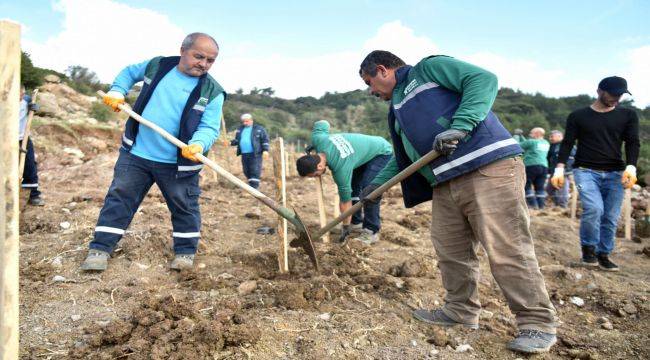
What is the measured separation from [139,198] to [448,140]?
249 cm

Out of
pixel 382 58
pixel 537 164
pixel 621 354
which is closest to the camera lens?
pixel 621 354

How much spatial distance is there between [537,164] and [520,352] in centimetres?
680

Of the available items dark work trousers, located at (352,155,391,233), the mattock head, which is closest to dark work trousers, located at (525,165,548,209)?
dark work trousers, located at (352,155,391,233)

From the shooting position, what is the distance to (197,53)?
3463mm

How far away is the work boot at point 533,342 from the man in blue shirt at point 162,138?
8.13ft

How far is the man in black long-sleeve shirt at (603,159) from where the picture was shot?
13.8 ft

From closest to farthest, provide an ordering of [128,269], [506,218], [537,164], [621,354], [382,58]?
[506,218]
[621,354]
[382,58]
[128,269]
[537,164]

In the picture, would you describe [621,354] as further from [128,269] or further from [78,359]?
[128,269]

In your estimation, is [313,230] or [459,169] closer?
[459,169]

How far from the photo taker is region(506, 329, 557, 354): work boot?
240 centimetres

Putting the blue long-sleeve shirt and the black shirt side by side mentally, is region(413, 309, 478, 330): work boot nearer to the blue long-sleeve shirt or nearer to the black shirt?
the blue long-sleeve shirt

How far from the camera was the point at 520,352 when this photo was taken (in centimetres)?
245

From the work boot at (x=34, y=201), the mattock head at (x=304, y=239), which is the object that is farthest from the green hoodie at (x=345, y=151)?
the work boot at (x=34, y=201)

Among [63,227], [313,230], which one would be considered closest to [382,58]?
[313,230]
